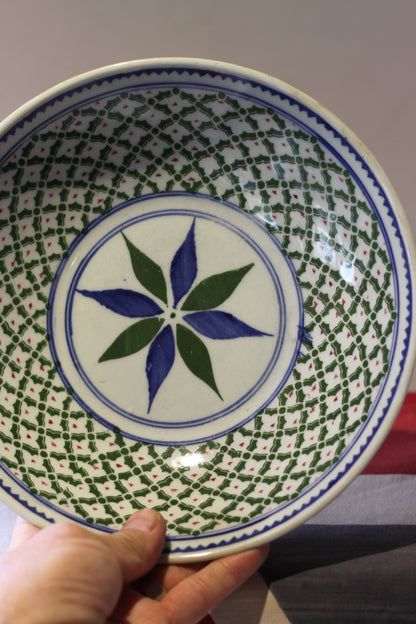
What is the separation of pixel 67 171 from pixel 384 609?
0.60m

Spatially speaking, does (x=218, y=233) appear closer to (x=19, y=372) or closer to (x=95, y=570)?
(x=19, y=372)

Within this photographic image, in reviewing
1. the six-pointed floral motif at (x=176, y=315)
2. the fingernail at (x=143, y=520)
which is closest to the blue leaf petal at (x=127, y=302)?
the six-pointed floral motif at (x=176, y=315)

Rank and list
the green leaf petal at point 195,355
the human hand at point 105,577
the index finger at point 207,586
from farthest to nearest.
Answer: the green leaf petal at point 195,355 < the index finger at point 207,586 < the human hand at point 105,577

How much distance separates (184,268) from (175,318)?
0.20 feet

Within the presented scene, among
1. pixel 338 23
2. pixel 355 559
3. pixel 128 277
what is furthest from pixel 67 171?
pixel 355 559

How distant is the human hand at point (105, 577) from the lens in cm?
51

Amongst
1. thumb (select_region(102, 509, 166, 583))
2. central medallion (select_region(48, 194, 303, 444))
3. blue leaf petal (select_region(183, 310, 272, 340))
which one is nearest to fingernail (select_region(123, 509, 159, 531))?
thumb (select_region(102, 509, 166, 583))

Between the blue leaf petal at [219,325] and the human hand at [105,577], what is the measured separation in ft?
0.70

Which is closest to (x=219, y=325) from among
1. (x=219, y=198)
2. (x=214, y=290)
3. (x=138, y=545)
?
(x=214, y=290)

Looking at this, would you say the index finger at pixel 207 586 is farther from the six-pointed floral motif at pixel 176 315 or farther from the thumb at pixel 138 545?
the six-pointed floral motif at pixel 176 315

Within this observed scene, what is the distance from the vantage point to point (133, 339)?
721mm

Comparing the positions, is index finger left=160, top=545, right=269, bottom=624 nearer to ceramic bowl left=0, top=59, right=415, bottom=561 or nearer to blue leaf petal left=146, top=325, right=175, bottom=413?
ceramic bowl left=0, top=59, right=415, bottom=561

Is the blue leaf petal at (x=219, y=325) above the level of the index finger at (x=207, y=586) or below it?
above

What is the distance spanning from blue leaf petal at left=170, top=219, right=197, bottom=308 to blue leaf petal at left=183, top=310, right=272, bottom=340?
31 mm
